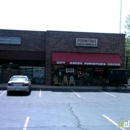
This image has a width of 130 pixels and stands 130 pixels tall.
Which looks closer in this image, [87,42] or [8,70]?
[87,42]

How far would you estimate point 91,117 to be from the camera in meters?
10.6

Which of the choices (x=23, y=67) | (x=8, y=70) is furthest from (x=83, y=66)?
(x=8, y=70)

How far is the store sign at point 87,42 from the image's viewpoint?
94.6 feet

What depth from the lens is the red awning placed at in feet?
90.3

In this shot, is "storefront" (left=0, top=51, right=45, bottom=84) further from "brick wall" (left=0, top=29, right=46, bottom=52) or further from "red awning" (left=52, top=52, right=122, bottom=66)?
"red awning" (left=52, top=52, right=122, bottom=66)

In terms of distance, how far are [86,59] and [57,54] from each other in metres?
3.04

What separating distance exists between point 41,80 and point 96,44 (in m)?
7.10

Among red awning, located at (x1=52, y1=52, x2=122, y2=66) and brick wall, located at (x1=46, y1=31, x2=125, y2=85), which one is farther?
brick wall, located at (x1=46, y1=31, x2=125, y2=85)

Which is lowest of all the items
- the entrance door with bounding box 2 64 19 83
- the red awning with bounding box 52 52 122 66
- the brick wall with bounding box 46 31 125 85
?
the entrance door with bounding box 2 64 19 83

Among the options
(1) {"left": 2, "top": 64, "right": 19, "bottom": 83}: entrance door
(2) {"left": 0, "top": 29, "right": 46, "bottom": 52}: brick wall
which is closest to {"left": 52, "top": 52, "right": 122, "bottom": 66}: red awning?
(2) {"left": 0, "top": 29, "right": 46, "bottom": 52}: brick wall

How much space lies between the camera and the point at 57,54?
92.5ft

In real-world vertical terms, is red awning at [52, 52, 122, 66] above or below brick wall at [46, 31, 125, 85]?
below

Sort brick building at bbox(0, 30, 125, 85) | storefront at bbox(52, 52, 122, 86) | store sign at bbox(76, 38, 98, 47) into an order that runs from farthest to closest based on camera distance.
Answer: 1. store sign at bbox(76, 38, 98, 47)
2. brick building at bbox(0, 30, 125, 85)
3. storefront at bbox(52, 52, 122, 86)

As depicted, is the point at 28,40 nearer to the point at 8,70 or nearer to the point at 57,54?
the point at 57,54
